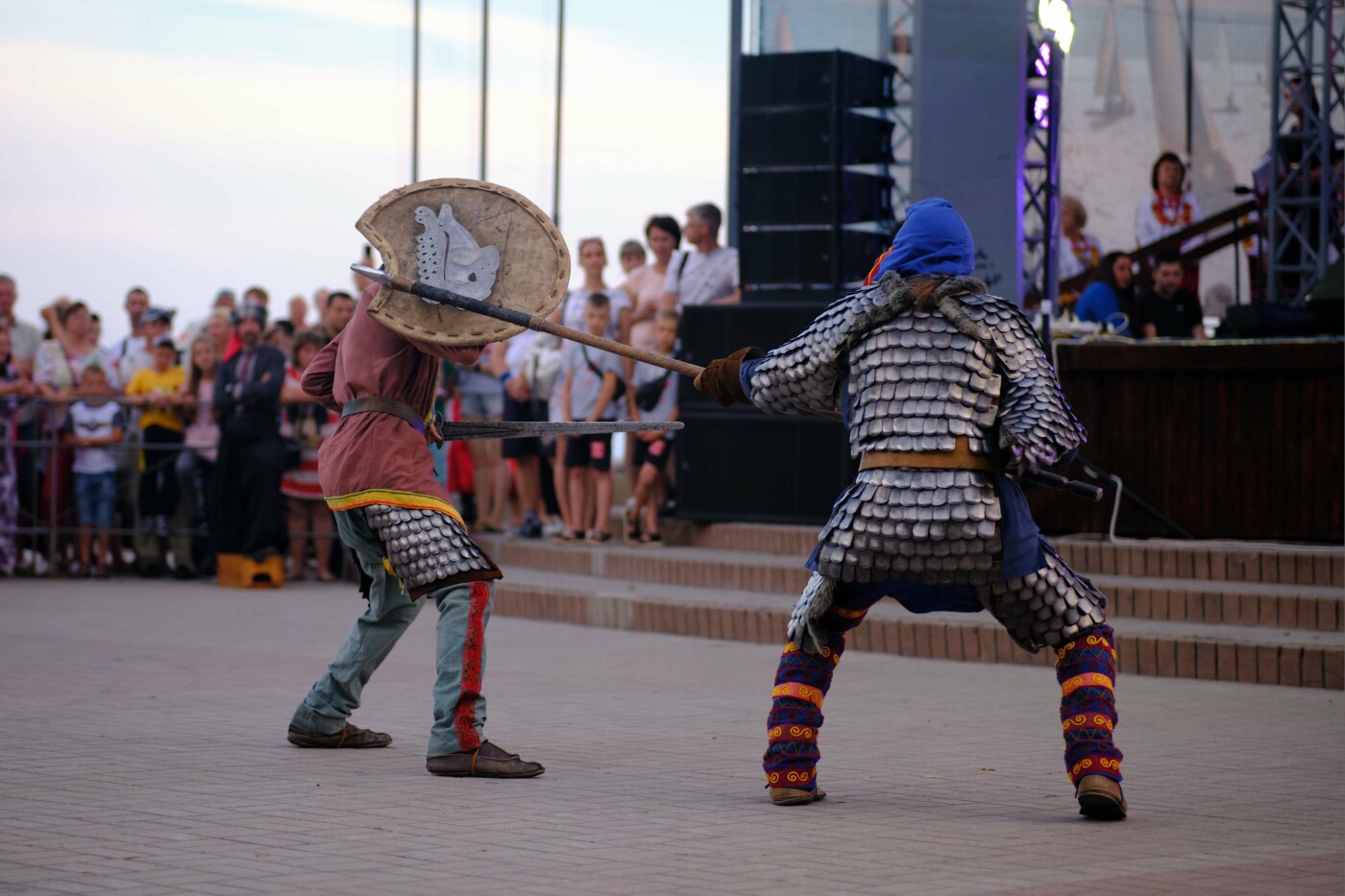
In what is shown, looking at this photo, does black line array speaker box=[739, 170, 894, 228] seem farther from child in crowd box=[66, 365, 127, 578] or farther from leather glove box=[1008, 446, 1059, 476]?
leather glove box=[1008, 446, 1059, 476]

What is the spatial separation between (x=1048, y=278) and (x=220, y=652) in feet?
18.8

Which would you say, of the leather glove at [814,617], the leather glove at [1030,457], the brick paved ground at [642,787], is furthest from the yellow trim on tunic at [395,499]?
the leather glove at [1030,457]

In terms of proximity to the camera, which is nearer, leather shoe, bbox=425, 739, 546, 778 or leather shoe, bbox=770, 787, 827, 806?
leather shoe, bbox=770, 787, 827, 806

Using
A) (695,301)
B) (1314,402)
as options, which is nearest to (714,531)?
(695,301)

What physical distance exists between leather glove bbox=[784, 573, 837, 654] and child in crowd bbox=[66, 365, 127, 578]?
9388 millimetres

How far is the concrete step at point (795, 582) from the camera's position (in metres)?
9.88

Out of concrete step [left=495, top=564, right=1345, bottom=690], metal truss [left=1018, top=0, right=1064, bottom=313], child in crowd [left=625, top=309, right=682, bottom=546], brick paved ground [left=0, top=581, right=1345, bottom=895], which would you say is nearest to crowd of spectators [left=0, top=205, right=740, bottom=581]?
child in crowd [left=625, top=309, right=682, bottom=546]

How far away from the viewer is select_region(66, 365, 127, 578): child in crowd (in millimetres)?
14203

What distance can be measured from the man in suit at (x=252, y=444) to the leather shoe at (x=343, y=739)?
680 cm

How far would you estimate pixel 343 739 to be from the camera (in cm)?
686

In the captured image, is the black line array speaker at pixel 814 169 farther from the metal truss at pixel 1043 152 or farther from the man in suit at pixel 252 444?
the man in suit at pixel 252 444

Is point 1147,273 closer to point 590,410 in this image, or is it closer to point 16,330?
point 590,410

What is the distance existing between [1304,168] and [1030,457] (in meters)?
10.6

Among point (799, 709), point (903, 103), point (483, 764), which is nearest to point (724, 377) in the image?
point (799, 709)
